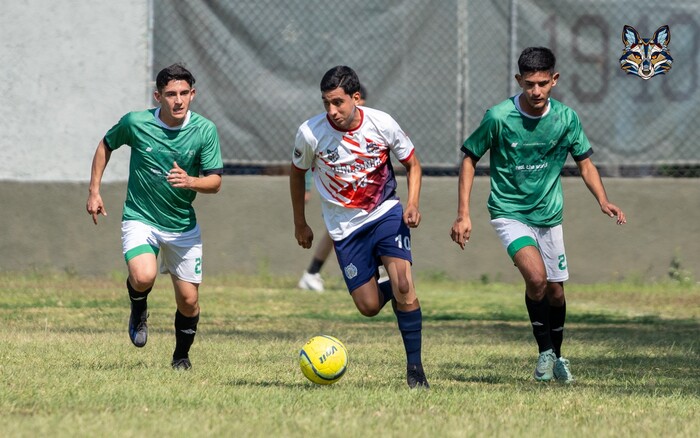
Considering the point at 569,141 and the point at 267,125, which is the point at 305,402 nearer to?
the point at 569,141

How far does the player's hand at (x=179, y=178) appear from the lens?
25.2 feet

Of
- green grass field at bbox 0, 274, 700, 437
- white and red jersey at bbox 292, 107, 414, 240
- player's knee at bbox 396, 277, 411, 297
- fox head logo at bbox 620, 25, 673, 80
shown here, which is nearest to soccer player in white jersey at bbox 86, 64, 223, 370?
green grass field at bbox 0, 274, 700, 437

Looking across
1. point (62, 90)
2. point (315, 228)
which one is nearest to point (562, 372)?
point (315, 228)

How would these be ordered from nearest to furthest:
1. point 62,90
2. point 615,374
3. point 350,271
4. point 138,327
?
point 350,271 < point 615,374 < point 138,327 < point 62,90

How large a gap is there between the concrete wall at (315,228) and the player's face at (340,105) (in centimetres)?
727

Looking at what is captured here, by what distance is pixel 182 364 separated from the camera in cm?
809

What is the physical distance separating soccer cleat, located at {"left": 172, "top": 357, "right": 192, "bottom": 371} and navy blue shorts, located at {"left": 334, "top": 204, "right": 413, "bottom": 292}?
47.1 inches

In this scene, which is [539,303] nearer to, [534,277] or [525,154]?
[534,277]

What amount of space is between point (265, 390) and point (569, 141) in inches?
107

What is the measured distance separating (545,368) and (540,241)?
0.85m

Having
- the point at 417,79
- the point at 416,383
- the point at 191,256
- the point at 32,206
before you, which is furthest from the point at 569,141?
the point at 32,206

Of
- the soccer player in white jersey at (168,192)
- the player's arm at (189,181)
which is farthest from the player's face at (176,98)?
the player's arm at (189,181)

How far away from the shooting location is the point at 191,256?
8266mm

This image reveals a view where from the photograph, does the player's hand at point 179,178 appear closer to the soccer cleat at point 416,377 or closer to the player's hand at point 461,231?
the player's hand at point 461,231
